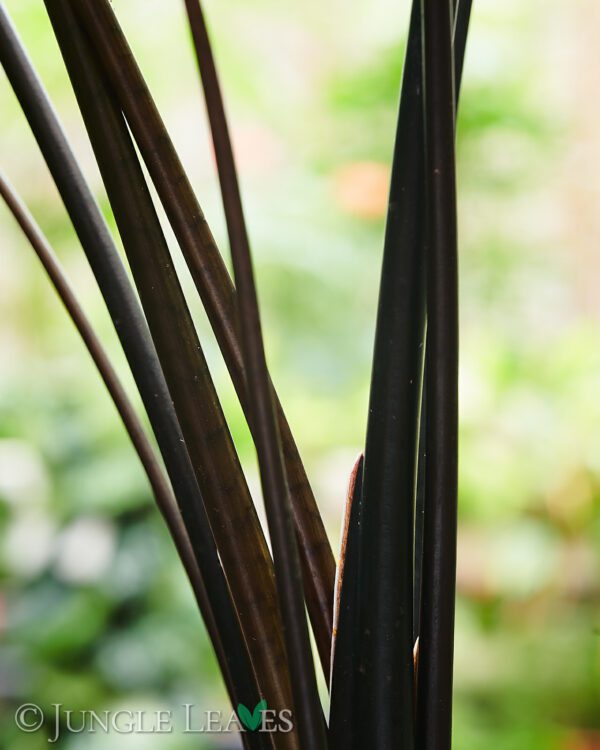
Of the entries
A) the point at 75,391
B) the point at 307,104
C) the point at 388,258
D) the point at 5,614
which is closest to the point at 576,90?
the point at 307,104

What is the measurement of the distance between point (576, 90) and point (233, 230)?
1.29 m

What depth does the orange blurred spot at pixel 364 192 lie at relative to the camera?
118 centimetres

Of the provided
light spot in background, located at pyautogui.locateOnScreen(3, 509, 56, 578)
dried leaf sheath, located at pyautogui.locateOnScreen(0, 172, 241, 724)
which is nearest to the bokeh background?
light spot in background, located at pyautogui.locateOnScreen(3, 509, 56, 578)

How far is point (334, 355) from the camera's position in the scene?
121cm

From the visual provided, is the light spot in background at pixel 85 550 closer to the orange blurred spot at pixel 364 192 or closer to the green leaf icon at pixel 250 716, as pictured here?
the orange blurred spot at pixel 364 192

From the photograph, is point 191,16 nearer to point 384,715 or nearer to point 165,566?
point 384,715

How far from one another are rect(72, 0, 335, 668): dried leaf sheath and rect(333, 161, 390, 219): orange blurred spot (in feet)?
3.41

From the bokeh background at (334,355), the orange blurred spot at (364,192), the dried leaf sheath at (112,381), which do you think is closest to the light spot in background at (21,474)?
the bokeh background at (334,355)

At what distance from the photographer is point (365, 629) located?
15 cm

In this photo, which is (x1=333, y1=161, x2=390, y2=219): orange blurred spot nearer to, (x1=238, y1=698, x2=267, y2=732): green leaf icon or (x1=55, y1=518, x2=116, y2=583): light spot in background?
(x1=55, y1=518, x2=116, y2=583): light spot in background

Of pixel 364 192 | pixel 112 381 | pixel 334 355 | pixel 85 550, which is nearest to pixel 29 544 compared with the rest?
pixel 85 550

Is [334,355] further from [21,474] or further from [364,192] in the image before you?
[21,474]

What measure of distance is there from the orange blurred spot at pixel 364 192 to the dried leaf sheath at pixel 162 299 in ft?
3.43

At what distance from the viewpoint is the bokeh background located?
898mm
